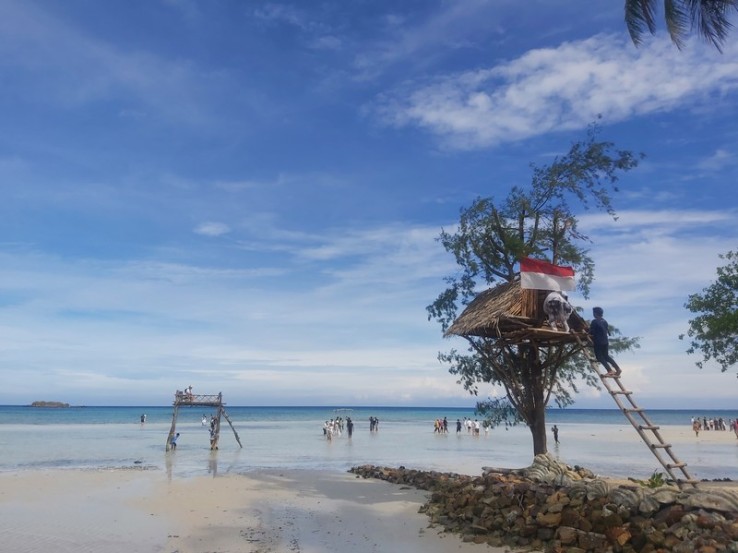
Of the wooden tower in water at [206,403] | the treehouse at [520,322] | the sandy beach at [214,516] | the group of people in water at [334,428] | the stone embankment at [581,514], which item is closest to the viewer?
the stone embankment at [581,514]

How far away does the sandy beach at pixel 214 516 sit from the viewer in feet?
36.7

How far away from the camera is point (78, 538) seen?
1187 centimetres

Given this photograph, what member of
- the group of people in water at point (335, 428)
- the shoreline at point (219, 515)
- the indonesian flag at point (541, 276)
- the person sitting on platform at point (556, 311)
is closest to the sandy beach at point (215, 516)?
the shoreline at point (219, 515)

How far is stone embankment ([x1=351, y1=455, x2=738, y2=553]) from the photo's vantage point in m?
8.30

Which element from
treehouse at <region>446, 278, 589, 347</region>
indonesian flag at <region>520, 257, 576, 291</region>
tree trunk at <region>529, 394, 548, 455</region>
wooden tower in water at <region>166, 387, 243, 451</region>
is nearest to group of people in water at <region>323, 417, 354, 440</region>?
wooden tower in water at <region>166, 387, 243, 451</region>

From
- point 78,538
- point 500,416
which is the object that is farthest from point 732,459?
point 78,538

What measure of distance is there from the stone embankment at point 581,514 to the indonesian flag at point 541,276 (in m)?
3.71

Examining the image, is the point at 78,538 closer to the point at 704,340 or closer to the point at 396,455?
the point at 704,340

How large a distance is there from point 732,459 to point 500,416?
17.0m

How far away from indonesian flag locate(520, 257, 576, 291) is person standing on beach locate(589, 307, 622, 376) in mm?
1322

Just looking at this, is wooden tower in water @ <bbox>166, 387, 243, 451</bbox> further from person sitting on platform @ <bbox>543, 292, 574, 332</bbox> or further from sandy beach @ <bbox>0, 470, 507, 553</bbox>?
person sitting on platform @ <bbox>543, 292, 574, 332</bbox>

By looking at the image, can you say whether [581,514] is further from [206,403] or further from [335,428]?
[335,428]

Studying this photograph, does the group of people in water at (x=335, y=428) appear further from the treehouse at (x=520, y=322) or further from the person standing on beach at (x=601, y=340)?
the person standing on beach at (x=601, y=340)

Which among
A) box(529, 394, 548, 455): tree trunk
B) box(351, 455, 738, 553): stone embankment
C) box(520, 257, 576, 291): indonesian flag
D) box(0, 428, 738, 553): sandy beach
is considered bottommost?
box(0, 428, 738, 553): sandy beach
